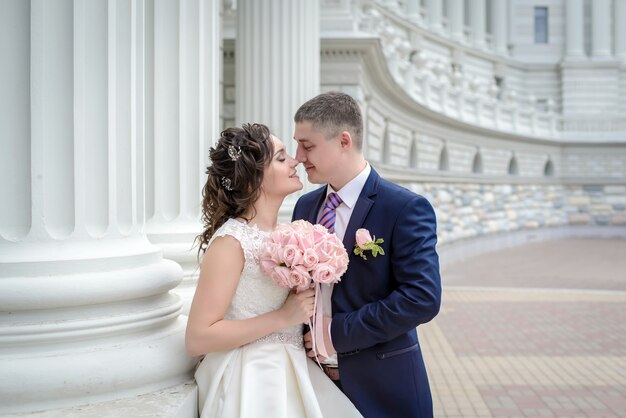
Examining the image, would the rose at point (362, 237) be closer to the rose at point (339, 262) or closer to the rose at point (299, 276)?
the rose at point (339, 262)

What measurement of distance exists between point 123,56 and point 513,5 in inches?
2029

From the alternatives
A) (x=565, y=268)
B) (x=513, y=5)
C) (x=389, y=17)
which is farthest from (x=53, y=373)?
(x=513, y=5)

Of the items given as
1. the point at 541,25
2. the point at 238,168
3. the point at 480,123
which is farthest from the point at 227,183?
the point at 541,25

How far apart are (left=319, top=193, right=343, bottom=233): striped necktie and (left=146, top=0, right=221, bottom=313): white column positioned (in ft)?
5.10

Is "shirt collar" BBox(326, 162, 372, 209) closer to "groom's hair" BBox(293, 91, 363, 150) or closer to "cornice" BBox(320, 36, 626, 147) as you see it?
"groom's hair" BBox(293, 91, 363, 150)

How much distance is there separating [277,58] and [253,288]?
6.21m

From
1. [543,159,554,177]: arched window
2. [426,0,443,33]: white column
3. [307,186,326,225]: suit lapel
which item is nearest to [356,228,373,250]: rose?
[307,186,326,225]: suit lapel

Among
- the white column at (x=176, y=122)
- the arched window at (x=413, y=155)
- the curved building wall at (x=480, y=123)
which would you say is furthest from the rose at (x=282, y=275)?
the arched window at (x=413, y=155)

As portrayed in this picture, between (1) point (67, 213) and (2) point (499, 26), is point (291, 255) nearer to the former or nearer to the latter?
(1) point (67, 213)

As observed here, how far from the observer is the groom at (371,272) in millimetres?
2713

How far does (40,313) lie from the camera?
2465 millimetres

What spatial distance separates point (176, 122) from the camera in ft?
14.5

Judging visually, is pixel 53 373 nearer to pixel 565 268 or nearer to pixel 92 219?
pixel 92 219

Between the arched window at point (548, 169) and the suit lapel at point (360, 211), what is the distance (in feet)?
126
